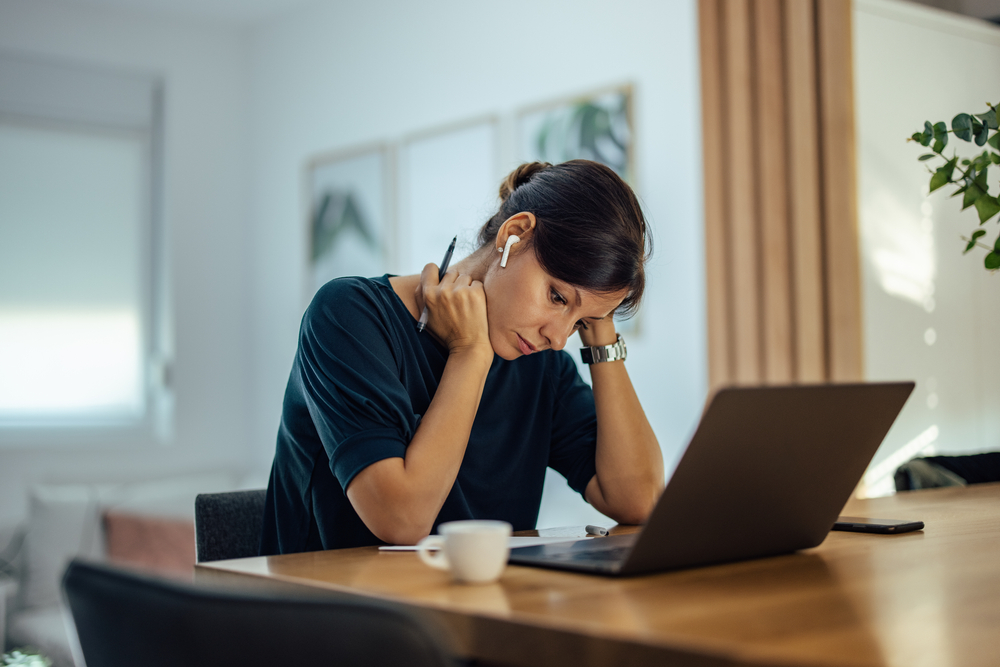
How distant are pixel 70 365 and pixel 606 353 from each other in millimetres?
3429

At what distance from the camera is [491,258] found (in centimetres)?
140

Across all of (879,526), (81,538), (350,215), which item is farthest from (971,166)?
(81,538)

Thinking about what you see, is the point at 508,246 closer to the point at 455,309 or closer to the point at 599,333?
the point at 455,309

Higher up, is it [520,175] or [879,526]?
[520,175]

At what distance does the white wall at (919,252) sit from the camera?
2.21m

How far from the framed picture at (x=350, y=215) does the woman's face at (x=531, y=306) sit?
2573 millimetres

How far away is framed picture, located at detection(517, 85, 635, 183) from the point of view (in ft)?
9.86

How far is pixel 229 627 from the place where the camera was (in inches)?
19.4

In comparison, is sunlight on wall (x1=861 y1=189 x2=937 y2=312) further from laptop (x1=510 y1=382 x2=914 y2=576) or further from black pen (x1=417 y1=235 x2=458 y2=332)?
laptop (x1=510 y1=382 x2=914 y2=576)

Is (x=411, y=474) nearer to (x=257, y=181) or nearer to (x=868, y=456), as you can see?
(x=868, y=456)

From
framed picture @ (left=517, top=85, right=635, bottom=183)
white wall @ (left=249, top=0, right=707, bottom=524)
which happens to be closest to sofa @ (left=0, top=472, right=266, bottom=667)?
white wall @ (left=249, top=0, right=707, bottom=524)

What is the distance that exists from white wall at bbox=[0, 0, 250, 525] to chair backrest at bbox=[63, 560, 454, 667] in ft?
12.9

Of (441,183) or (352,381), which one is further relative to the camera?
(441,183)

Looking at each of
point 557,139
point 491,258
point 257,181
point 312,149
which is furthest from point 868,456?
point 257,181
